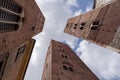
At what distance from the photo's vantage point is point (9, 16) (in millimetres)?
14859

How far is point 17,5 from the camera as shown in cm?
1541

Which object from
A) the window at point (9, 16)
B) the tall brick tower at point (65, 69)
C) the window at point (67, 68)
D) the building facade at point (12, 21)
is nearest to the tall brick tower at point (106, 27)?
the tall brick tower at point (65, 69)

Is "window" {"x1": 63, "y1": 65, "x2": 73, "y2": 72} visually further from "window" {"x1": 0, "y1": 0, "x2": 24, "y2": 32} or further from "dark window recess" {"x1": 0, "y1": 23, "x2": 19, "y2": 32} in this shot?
"dark window recess" {"x1": 0, "y1": 23, "x2": 19, "y2": 32}

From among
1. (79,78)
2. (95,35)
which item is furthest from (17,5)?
(79,78)

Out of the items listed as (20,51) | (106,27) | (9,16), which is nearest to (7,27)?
(9,16)

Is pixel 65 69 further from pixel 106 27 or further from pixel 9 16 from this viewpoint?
pixel 9 16

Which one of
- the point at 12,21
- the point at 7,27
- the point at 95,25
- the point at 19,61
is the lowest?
the point at 19,61

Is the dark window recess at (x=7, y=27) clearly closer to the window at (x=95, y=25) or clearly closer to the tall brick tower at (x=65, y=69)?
the window at (x=95, y=25)

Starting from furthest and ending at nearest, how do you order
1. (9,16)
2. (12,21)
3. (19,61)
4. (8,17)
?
(19,61) < (12,21) < (9,16) < (8,17)

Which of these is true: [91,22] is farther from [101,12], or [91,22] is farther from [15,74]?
[15,74]

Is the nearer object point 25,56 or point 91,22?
point 91,22

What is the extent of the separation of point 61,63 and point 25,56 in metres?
4.68

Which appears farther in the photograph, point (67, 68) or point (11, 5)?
point (67, 68)

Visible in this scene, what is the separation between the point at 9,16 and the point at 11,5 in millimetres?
750
